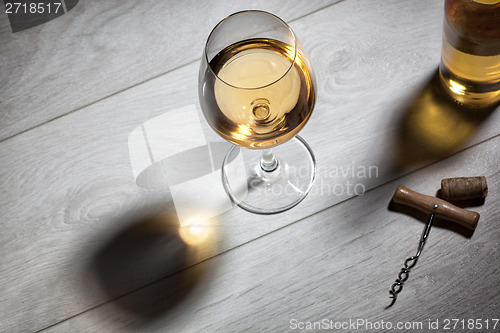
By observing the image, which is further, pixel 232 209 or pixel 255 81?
pixel 232 209

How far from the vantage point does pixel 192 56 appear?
993 mm

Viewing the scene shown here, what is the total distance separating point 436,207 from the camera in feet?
2.75

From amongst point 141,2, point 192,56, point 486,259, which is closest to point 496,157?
point 486,259

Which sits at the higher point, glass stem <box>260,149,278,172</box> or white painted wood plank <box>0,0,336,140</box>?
white painted wood plank <box>0,0,336,140</box>

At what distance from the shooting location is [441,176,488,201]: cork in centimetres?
84

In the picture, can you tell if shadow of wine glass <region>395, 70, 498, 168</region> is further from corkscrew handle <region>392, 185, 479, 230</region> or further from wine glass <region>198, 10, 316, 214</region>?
wine glass <region>198, 10, 316, 214</region>

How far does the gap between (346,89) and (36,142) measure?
0.54m

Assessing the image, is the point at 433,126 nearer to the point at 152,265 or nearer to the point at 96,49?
the point at 152,265

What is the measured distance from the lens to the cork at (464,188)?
84cm

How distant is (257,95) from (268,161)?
20cm

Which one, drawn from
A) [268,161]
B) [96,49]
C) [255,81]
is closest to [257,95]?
[255,81]

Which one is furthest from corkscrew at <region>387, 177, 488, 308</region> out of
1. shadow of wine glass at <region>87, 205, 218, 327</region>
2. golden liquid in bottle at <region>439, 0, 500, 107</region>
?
shadow of wine glass at <region>87, 205, 218, 327</region>

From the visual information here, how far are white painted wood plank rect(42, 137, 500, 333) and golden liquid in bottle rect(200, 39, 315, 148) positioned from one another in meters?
0.21

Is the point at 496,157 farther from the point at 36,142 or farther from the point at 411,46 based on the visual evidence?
the point at 36,142
